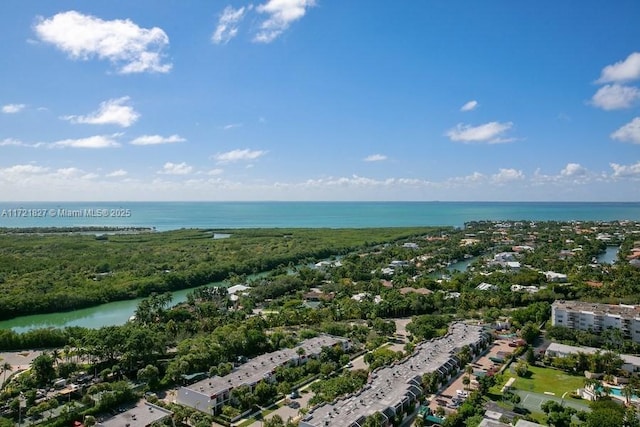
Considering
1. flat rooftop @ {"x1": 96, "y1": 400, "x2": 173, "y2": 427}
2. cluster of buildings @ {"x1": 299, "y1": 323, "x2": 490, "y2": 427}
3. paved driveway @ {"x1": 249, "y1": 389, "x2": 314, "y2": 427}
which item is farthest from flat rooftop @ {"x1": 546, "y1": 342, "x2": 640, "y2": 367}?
flat rooftop @ {"x1": 96, "y1": 400, "x2": 173, "y2": 427}

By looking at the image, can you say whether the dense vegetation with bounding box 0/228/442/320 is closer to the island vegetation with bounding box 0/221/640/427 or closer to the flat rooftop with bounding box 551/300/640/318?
the island vegetation with bounding box 0/221/640/427

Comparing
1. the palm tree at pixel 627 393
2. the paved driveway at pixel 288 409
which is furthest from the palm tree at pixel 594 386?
the paved driveway at pixel 288 409

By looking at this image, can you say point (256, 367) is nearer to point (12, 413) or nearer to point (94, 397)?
point (94, 397)

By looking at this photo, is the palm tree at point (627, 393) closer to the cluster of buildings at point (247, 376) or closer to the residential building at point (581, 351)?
the residential building at point (581, 351)

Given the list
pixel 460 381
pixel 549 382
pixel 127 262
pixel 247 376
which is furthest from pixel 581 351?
pixel 127 262

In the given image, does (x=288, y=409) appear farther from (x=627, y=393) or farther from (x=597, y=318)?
(x=597, y=318)
